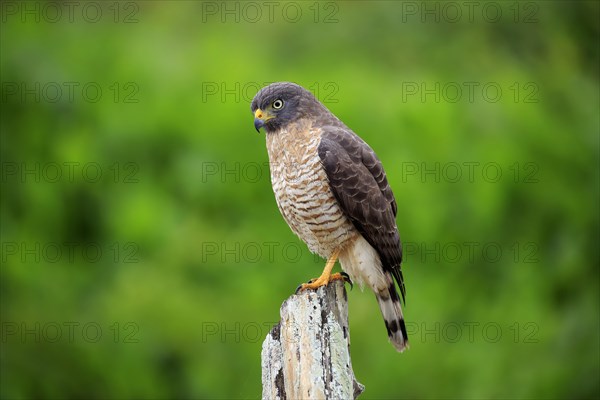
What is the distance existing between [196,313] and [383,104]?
3.42 meters

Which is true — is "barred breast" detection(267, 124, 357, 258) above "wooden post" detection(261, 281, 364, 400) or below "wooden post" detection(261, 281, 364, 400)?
above

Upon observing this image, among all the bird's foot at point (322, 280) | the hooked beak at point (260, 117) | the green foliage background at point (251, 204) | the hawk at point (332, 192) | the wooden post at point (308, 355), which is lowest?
the wooden post at point (308, 355)

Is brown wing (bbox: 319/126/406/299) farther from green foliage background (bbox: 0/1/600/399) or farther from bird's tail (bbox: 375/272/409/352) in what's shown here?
green foliage background (bbox: 0/1/600/399)

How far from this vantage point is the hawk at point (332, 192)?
17.6ft

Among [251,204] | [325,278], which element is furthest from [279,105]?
[251,204]

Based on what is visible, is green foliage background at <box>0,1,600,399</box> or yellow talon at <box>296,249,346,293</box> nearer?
yellow talon at <box>296,249,346,293</box>

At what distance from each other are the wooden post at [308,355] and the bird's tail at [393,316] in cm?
131

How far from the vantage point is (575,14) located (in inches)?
553

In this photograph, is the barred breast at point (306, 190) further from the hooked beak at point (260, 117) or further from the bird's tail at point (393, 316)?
the bird's tail at point (393, 316)

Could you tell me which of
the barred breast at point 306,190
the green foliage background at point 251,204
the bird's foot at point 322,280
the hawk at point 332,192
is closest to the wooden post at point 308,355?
the bird's foot at point 322,280

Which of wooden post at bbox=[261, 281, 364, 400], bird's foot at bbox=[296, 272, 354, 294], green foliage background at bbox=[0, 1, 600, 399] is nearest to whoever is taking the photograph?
wooden post at bbox=[261, 281, 364, 400]

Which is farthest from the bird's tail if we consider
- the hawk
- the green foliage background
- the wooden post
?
the green foliage background

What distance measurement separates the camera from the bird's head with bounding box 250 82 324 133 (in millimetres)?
5668

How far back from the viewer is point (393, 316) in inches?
228
